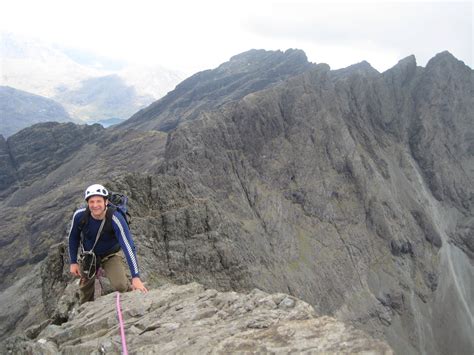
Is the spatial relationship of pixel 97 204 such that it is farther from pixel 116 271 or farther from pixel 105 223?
pixel 116 271

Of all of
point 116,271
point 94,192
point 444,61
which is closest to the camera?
point 94,192

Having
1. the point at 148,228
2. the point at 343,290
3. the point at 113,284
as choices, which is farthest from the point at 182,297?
the point at 343,290

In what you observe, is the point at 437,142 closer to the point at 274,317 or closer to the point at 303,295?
the point at 303,295

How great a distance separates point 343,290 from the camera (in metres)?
102

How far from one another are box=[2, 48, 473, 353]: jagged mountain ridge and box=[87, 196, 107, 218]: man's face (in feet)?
183

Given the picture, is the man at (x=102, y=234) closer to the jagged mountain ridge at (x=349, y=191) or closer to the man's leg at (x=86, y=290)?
the man's leg at (x=86, y=290)

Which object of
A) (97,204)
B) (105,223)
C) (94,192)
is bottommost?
(105,223)

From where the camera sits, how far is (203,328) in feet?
43.8

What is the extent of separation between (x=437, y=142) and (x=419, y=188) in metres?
26.1

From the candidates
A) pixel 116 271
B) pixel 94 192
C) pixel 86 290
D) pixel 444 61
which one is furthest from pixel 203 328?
pixel 444 61

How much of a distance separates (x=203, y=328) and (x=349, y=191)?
11896cm

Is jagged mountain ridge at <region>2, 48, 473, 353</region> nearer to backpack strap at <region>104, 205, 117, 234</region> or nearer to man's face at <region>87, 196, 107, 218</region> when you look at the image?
backpack strap at <region>104, 205, 117, 234</region>

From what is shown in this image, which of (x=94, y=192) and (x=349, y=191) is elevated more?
(x=94, y=192)

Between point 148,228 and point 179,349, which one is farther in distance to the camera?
point 148,228
